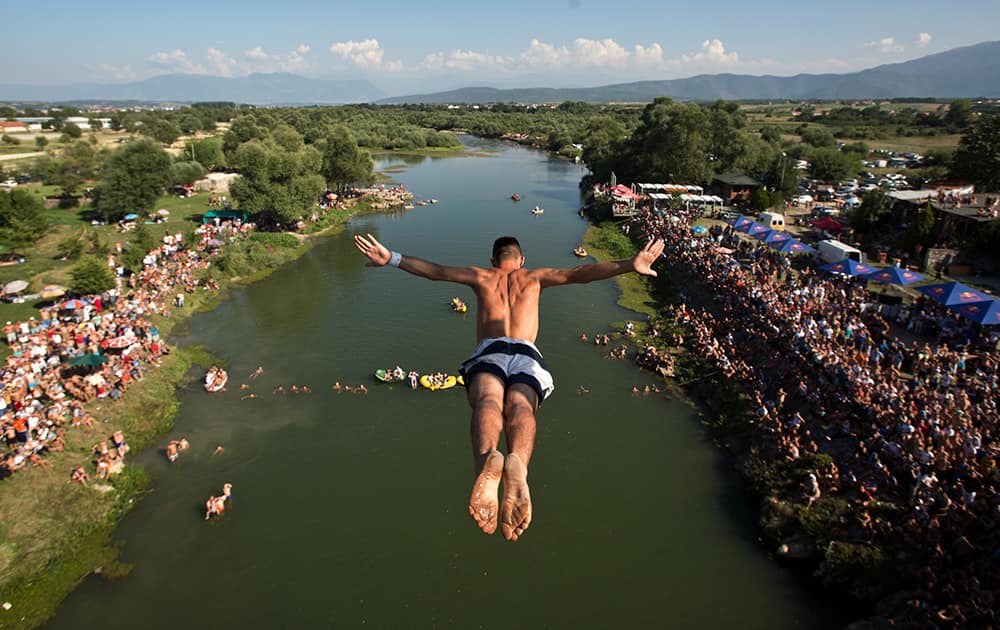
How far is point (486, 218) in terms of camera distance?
5100 centimetres

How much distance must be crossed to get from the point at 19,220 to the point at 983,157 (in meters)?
64.3

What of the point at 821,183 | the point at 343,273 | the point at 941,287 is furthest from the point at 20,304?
the point at 821,183

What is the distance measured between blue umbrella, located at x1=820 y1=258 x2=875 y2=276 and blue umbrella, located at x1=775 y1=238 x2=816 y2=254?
3851 mm

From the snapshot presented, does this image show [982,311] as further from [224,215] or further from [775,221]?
[224,215]

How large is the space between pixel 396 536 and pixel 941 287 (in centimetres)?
2057

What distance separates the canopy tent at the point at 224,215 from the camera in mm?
43500

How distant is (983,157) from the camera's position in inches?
1483

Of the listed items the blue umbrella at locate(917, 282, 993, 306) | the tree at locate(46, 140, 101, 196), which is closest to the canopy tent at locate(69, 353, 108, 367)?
the blue umbrella at locate(917, 282, 993, 306)

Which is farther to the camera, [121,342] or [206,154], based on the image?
[206,154]

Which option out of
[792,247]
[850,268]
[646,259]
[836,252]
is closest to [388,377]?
[646,259]

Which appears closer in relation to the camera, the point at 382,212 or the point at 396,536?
the point at 396,536

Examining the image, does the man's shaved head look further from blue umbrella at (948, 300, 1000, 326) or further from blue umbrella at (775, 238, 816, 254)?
blue umbrella at (775, 238, 816, 254)

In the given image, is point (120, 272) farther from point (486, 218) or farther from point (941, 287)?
point (941, 287)

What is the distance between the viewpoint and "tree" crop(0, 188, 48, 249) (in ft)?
106
